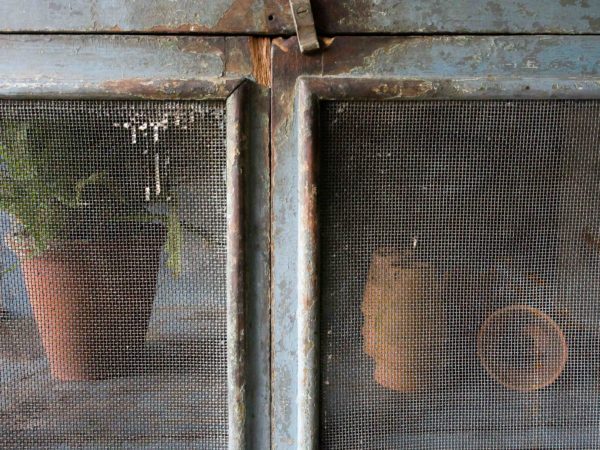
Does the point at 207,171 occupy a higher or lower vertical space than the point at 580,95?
lower

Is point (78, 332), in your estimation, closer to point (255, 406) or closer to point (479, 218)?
point (255, 406)

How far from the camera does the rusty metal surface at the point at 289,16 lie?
774 mm

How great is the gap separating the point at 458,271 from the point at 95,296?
1.87ft

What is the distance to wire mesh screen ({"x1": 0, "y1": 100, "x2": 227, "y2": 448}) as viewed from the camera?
778mm

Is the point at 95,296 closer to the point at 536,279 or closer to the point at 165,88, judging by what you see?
the point at 165,88

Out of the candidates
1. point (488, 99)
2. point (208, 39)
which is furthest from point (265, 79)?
point (488, 99)

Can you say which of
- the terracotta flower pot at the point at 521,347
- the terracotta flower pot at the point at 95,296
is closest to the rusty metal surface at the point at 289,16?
the terracotta flower pot at the point at 95,296

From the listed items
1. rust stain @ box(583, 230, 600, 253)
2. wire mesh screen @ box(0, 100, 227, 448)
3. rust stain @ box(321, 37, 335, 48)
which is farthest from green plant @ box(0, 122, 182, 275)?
rust stain @ box(583, 230, 600, 253)

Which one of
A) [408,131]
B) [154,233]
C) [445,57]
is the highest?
[445,57]

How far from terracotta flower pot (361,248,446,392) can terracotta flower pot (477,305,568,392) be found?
80 mm

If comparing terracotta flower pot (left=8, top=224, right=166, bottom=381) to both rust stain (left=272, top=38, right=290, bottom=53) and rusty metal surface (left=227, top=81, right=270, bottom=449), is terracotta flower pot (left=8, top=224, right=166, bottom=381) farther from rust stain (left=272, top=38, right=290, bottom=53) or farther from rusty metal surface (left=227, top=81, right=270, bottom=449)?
rust stain (left=272, top=38, right=290, bottom=53)

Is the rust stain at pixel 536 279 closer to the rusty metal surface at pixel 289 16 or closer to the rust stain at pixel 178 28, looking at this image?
the rusty metal surface at pixel 289 16

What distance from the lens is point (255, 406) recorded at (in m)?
0.81

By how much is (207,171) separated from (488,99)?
0.44m
